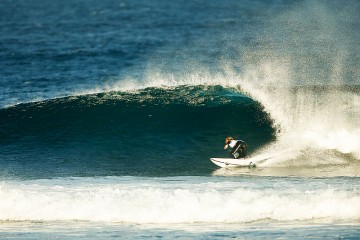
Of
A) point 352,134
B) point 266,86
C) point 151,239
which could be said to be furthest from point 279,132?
point 151,239

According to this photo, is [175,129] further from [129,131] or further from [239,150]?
[239,150]

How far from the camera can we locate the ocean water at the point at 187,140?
15.0m

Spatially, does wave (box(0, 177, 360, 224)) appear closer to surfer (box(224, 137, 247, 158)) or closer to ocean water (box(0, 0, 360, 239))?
ocean water (box(0, 0, 360, 239))

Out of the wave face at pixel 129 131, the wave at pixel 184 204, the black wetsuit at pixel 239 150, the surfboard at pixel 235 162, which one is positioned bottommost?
the wave at pixel 184 204

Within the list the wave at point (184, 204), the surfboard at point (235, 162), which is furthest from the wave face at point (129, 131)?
Result: the wave at point (184, 204)

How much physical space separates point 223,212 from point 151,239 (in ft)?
6.84

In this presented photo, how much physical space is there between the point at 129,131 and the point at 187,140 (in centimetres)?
206

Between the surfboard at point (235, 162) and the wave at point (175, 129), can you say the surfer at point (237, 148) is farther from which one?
the wave at point (175, 129)

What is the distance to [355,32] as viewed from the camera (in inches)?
1460

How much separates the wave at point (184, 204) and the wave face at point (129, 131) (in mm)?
2194

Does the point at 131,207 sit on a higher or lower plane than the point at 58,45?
lower

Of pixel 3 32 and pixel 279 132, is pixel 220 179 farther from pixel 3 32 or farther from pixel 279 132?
pixel 3 32

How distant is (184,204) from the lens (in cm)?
1531

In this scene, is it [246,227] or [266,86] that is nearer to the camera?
[246,227]
